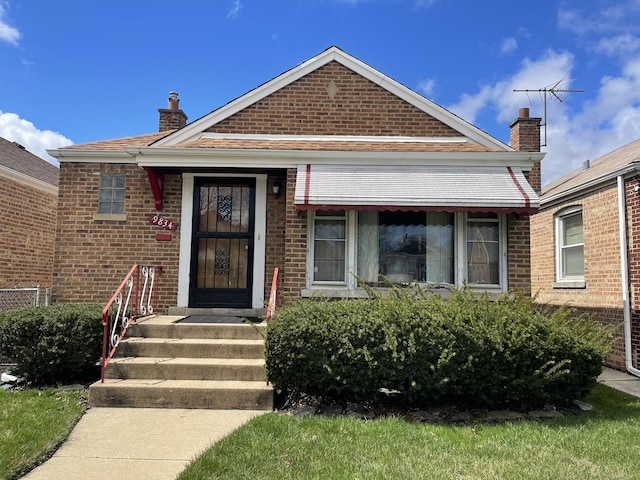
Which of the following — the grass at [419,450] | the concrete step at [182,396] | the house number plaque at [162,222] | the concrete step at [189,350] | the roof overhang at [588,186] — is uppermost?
the roof overhang at [588,186]

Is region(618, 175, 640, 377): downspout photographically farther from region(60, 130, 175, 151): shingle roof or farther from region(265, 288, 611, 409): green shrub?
region(60, 130, 175, 151): shingle roof

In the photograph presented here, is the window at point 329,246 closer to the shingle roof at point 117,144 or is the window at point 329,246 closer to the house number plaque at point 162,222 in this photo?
the house number plaque at point 162,222

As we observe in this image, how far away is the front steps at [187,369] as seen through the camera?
5410mm

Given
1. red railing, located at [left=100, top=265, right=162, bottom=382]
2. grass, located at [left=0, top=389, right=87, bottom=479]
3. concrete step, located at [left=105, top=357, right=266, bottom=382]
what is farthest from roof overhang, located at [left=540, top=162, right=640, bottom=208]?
grass, located at [left=0, top=389, right=87, bottom=479]

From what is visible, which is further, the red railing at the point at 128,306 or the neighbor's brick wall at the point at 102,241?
the neighbor's brick wall at the point at 102,241

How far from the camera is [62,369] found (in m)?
6.12

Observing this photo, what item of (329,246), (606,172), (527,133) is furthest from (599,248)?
(329,246)

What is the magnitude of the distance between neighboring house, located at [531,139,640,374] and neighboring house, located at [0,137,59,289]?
12.5 m

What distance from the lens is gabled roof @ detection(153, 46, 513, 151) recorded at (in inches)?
343

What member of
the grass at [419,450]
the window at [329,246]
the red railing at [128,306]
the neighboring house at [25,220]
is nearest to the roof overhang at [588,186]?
the grass at [419,450]

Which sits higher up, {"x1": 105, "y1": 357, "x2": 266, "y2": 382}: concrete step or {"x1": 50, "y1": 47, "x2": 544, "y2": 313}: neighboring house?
{"x1": 50, "y1": 47, "x2": 544, "y2": 313}: neighboring house

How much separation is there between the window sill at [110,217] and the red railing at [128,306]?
0.93 m

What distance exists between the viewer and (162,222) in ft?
26.5

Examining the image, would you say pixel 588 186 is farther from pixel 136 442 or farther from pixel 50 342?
pixel 50 342
